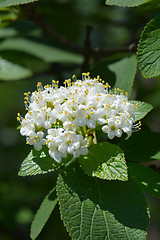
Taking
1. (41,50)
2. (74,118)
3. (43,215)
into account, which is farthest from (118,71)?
(41,50)

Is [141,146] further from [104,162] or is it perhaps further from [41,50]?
[41,50]

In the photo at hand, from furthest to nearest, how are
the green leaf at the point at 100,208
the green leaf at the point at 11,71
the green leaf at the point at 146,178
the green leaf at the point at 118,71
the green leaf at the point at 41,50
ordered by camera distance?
the green leaf at the point at 41,50 < the green leaf at the point at 11,71 < the green leaf at the point at 118,71 < the green leaf at the point at 146,178 < the green leaf at the point at 100,208

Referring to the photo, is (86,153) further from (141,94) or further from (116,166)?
(141,94)

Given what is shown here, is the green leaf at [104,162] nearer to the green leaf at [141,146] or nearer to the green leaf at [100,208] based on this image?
the green leaf at [100,208]

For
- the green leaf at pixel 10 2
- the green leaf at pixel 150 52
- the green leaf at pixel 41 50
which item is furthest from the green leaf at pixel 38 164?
the green leaf at pixel 41 50

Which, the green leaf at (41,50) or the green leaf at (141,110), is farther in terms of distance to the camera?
the green leaf at (41,50)

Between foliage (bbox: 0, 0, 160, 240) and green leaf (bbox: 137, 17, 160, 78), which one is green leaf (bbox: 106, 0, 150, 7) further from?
green leaf (bbox: 137, 17, 160, 78)

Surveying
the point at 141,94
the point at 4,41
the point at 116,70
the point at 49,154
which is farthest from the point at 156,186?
the point at 4,41
